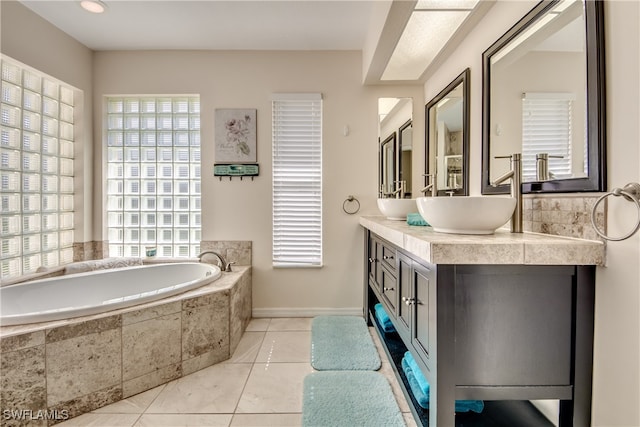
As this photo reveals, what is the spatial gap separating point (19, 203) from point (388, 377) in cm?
293

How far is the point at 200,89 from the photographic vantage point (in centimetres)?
285

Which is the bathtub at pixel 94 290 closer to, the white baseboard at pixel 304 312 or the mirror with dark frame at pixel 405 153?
the white baseboard at pixel 304 312

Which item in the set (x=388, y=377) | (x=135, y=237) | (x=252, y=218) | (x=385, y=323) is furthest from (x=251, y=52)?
(x=388, y=377)

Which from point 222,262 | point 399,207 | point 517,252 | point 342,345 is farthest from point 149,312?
point 517,252

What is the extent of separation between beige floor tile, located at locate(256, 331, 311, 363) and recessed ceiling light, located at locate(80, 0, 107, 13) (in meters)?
2.78

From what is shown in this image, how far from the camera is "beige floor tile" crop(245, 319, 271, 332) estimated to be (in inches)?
104

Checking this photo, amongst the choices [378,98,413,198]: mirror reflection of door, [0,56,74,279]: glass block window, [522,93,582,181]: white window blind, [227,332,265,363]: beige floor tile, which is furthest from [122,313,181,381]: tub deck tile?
[522,93,582,181]: white window blind

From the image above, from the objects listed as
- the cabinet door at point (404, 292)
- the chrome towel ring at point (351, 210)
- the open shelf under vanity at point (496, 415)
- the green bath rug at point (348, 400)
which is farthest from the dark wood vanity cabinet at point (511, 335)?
the chrome towel ring at point (351, 210)

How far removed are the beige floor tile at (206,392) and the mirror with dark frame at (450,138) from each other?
1.71 meters

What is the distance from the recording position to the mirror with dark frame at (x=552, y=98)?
109 cm

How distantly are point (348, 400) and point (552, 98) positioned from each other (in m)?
1.77

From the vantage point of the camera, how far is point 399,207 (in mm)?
2250

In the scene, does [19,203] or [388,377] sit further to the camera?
[19,203]

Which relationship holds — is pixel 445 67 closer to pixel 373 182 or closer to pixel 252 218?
pixel 373 182
